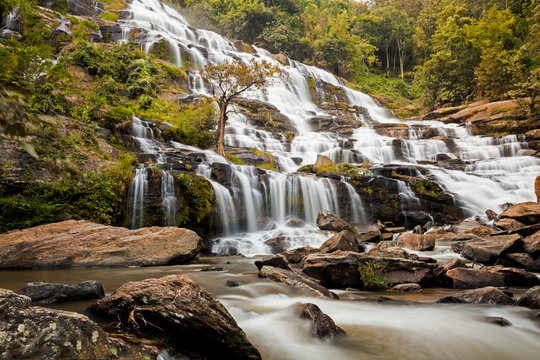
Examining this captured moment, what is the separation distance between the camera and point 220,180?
40.3 feet

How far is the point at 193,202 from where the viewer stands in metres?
10.5

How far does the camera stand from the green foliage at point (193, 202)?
10.4 metres

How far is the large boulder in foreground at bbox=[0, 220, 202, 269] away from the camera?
6.29 metres

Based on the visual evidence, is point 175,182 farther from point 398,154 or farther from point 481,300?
point 398,154

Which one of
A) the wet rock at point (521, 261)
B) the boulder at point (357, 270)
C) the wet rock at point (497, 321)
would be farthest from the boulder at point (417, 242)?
the wet rock at point (497, 321)

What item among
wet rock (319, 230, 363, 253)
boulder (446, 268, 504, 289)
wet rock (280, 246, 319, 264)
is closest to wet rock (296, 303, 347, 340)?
boulder (446, 268, 504, 289)

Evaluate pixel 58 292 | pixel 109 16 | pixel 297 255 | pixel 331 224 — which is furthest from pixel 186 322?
pixel 109 16

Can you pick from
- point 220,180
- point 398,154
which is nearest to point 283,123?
point 398,154

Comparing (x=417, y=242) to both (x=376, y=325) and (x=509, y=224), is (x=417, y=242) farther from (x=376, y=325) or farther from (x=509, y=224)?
(x=376, y=325)

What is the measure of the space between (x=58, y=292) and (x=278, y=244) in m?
7.20

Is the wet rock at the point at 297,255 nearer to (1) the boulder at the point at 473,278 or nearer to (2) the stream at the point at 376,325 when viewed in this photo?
(2) the stream at the point at 376,325

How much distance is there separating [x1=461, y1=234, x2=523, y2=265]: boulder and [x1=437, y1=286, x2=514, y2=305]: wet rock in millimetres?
2821

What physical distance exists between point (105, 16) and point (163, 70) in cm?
1449

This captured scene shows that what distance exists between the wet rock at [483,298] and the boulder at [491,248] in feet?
9.26
